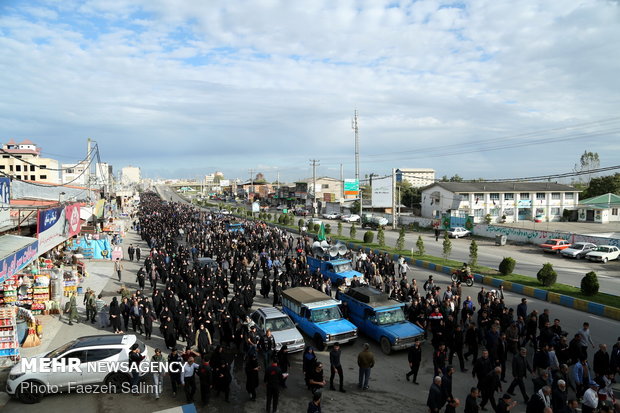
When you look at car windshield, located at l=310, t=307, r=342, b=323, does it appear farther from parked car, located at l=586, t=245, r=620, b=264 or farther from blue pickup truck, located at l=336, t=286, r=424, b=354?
parked car, located at l=586, t=245, r=620, b=264

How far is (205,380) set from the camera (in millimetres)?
9570

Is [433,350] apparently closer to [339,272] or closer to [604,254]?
[339,272]

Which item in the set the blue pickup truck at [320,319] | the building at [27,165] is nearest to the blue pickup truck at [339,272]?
the blue pickup truck at [320,319]

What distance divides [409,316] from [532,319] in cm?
382

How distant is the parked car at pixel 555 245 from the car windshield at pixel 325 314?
25845mm

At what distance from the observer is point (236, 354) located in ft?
42.5

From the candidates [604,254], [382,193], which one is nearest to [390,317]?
[604,254]

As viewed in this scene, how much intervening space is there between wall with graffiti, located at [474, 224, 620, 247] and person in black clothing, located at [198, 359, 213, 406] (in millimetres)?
32450

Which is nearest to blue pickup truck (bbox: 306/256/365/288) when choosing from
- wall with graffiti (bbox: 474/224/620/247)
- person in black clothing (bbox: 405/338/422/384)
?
person in black clothing (bbox: 405/338/422/384)

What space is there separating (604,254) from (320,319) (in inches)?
971

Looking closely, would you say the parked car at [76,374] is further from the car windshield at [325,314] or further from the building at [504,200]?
the building at [504,200]

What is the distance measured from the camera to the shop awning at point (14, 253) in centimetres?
1213

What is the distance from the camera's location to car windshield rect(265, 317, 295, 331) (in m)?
12.5

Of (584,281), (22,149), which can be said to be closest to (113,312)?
(584,281)
